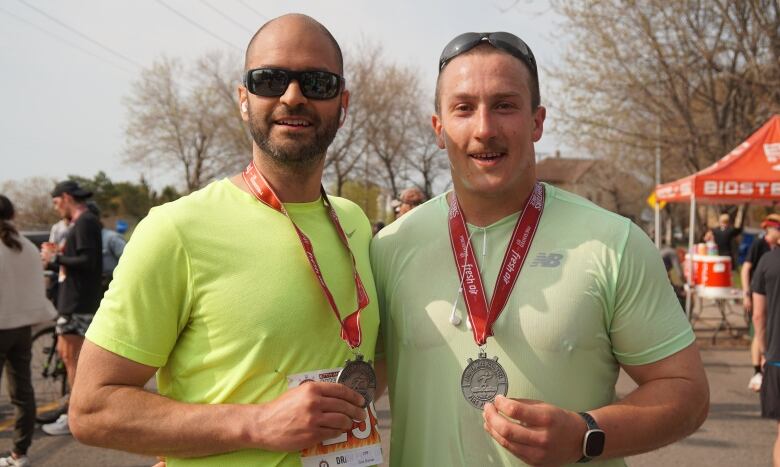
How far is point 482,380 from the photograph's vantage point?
1824mm

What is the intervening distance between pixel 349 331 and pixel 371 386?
17 cm

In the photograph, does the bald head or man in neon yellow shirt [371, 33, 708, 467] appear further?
the bald head

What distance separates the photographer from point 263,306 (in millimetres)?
1760

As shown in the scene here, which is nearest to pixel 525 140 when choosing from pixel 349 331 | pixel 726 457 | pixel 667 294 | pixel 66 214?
pixel 667 294

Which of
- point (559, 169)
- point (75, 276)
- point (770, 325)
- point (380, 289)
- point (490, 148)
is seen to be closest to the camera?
point (490, 148)

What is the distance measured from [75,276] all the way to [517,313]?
5433mm

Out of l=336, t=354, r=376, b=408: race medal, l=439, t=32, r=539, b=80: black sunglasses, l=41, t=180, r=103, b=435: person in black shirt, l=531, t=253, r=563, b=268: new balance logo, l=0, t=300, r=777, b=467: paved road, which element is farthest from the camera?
l=41, t=180, r=103, b=435: person in black shirt

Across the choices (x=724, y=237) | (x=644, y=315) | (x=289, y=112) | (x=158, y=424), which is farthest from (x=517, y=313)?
(x=724, y=237)

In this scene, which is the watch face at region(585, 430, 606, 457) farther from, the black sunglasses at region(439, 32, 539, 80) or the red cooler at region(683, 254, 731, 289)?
the red cooler at region(683, 254, 731, 289)

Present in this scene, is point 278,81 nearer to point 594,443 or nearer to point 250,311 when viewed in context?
point 250,311

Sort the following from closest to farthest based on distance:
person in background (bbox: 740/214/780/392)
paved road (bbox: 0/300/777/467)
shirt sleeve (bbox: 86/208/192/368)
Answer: shirt sleeve (bbox: 86/208/192/368), paved road (bbox: 0/300/777/467), person in background (bbox: 740/214/780/392)

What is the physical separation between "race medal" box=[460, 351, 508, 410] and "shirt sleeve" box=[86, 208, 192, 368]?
82cm

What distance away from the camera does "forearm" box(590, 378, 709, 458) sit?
1693 millimetres

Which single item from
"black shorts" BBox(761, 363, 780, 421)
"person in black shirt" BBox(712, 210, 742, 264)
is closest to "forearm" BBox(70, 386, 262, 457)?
"black shorts" BBox(761, 363, 780, 421)
